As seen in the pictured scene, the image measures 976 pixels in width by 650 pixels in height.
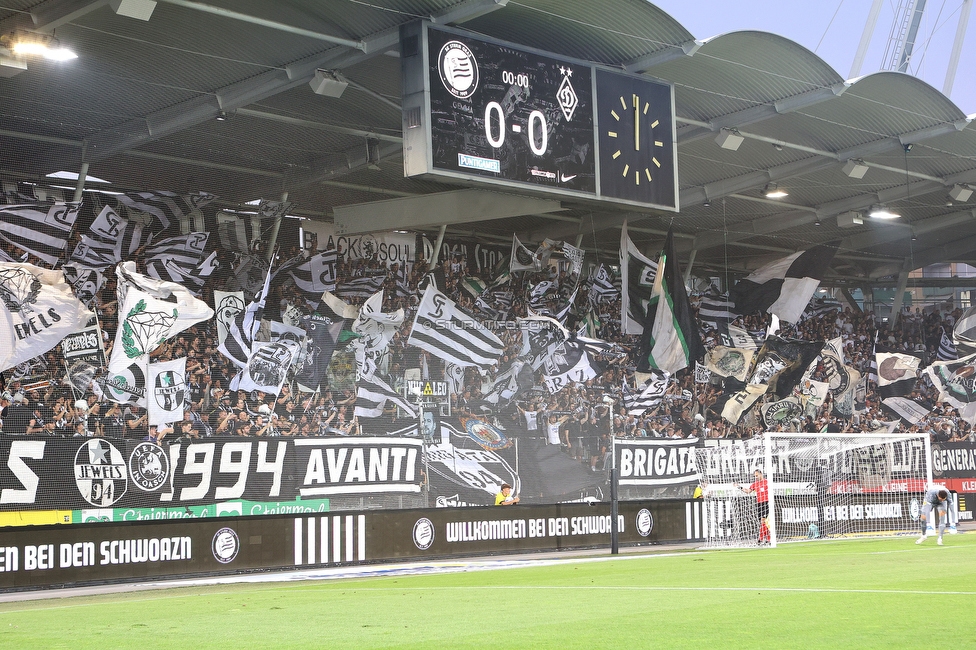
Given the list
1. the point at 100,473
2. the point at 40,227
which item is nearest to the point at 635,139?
the point at 100,473

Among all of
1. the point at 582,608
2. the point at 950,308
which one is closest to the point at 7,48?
the point at 582,608

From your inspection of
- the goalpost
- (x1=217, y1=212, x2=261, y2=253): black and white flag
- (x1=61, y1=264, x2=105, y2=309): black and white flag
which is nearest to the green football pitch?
(x1=61, y1=264, x2=105, y2=309): black and white flag

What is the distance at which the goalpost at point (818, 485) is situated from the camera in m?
24.9

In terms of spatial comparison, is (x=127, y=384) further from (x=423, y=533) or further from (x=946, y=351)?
(x=946, y=351)

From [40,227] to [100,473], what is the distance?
5.83m

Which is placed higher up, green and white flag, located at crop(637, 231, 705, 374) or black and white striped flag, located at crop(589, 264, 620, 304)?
black and white striped flag, located at crop(589, 264, 620, 304)

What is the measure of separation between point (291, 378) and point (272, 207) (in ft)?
15.8

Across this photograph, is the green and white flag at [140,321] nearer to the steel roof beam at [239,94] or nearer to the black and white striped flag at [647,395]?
the steel roof beam at [239,94]

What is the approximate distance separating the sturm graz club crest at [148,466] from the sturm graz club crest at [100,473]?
18 cm

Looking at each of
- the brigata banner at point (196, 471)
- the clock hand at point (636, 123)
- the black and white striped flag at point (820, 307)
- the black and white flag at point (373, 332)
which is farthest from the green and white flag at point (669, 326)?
the black and white striped flag at point (820, 307)

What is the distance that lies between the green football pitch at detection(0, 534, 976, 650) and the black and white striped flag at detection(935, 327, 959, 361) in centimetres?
2155

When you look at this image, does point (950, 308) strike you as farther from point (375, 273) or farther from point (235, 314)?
point (235, 314)

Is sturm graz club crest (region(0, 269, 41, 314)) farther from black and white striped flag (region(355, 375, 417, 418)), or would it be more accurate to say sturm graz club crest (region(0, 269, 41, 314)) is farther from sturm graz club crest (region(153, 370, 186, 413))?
black and white striped flag (region(355, 375, 417, 418))

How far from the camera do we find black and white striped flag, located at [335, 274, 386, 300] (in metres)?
25.8
